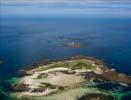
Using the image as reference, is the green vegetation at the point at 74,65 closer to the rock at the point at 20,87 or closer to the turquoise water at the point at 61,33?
the turquoise water at the point at 61,33

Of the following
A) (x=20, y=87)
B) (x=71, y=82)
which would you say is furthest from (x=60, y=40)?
(x=20, y=87)

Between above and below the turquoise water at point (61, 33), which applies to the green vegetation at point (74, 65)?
below

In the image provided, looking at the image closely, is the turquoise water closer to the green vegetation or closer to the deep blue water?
the deep blue water

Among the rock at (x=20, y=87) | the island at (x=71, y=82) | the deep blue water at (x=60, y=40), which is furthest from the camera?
the deep blue water at (x=60, y=40)

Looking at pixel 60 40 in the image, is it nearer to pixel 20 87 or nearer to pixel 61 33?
pixel 61 33

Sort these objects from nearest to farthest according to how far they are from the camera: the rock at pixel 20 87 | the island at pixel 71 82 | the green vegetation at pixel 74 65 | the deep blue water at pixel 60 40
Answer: the island at pixel 71 82, the rock at pixel 20 87, the green vegetation at pixel 74 65, the deep blue water at pixel 60 40

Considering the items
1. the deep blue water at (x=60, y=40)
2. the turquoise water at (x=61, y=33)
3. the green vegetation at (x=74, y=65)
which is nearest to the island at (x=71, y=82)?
the green vegetation at (x=74, y=65)

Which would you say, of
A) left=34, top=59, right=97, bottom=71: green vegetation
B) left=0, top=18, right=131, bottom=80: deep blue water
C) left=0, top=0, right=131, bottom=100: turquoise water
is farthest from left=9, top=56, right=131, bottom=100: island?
left=0, top=18, right=131, bottom=80: deep blue water
